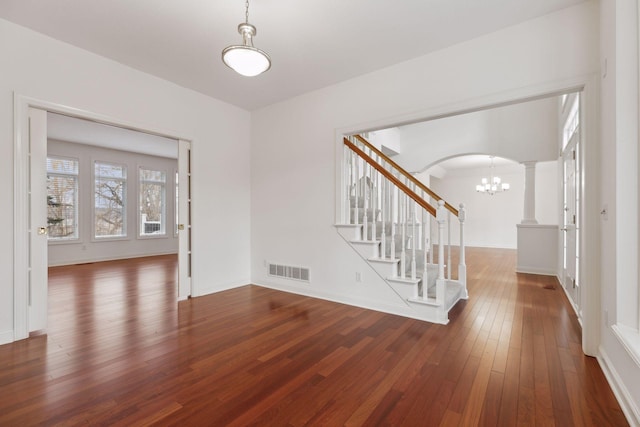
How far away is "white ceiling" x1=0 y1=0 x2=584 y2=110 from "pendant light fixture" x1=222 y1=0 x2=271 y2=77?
0.37 metres

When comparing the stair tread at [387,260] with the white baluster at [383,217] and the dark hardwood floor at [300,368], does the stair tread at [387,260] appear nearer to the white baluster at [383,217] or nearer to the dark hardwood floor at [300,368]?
the white baluster at [383,217]

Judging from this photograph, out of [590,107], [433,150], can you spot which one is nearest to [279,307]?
[590,107]

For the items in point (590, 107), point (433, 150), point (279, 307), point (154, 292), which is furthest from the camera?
point (433, 150)

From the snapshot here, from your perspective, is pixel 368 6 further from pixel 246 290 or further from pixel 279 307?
pixel 246 290

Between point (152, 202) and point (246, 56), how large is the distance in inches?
304

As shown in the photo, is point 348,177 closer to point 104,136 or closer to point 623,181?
point 623,181

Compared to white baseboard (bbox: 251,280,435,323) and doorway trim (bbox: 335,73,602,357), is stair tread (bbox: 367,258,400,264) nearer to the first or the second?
white baseboard (bbox: 251,280,435,323)

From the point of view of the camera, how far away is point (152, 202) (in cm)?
844

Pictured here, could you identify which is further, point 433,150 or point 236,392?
point 433,150

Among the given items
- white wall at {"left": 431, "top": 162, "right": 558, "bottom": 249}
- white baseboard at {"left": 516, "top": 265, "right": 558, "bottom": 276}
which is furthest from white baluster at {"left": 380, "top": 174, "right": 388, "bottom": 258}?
white wall at {"left": 431, "top": 162, "right": 558, "bottom": 249}

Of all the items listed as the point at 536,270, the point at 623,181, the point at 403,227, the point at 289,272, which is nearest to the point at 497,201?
the point at 536,270

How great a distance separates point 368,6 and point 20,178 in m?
3.52

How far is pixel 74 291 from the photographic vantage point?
4332 millimetres

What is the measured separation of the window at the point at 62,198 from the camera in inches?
261
